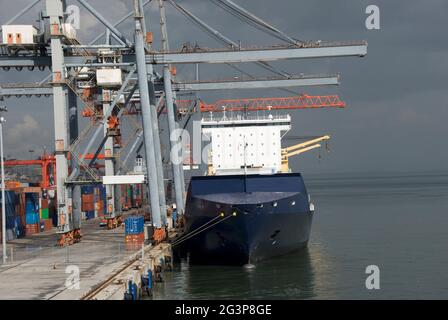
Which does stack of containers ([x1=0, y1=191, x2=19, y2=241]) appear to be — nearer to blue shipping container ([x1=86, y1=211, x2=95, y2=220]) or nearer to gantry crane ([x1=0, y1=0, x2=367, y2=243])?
gantry crane ([x1=0, y1=0, x2=367, y2=243])

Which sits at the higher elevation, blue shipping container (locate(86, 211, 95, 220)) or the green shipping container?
the green shipping container

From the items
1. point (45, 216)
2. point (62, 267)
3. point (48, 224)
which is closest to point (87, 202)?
point (45, 216)

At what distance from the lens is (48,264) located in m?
30.0

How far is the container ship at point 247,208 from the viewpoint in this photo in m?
32.7

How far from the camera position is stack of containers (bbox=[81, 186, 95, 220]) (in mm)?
63781

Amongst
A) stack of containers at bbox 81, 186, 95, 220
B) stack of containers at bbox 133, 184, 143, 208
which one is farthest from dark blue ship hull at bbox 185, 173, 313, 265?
stack of containers at bbox 133, 184, 143, 208

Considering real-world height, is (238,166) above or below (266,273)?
above

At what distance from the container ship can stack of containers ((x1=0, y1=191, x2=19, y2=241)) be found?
1367cm

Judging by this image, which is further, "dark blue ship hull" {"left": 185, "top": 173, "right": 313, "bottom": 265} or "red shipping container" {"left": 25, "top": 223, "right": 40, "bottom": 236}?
"red shipping container" {"left": 25, "top": 223, "right": 40, "bottom": 236}

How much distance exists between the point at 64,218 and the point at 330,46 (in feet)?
58.2

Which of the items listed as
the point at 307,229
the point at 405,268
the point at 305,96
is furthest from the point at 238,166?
the point at 305,96

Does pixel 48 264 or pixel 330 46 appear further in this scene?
pixel 330 46

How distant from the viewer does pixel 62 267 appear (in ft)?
94.5
